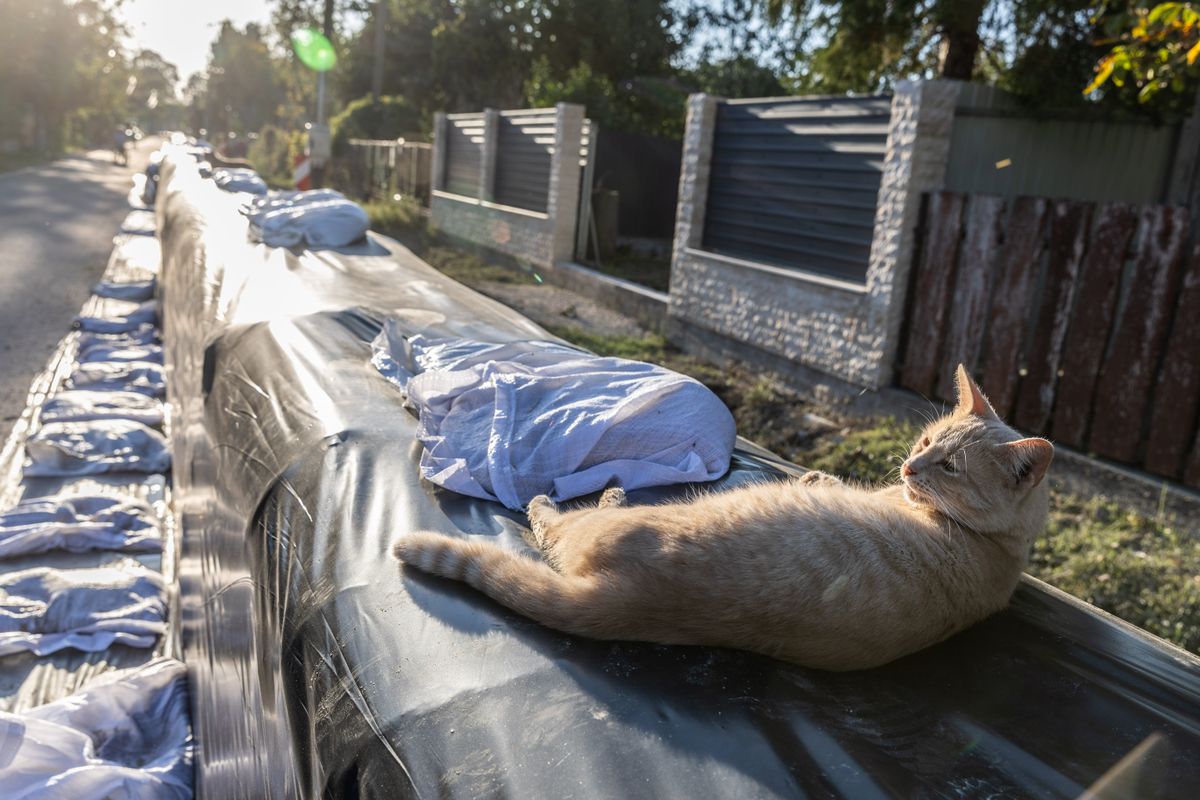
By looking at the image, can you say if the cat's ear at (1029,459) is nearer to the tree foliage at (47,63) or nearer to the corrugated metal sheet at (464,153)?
the corrugated metal sheet at (464,153)

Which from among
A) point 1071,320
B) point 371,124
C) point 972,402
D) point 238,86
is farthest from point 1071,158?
point 238,86

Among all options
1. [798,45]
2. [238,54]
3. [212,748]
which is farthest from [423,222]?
[238,54]

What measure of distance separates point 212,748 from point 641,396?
1.74 meters

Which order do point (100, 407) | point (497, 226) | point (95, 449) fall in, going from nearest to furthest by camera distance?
1. point (95, 449)
2. point (100, 407)
3. point (497, 226)

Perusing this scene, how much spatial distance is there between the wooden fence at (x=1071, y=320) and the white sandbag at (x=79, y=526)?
18.0ft

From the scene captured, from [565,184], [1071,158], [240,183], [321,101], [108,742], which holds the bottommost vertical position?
[108,742]

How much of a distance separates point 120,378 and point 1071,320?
6.98 meters

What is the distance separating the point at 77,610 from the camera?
369cm

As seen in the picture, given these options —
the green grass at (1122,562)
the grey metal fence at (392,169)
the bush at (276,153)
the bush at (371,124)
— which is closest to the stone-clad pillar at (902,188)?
the green grass at (1122,562)

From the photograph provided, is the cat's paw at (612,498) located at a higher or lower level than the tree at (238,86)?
lower

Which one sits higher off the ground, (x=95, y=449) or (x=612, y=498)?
(x=612, y=498)

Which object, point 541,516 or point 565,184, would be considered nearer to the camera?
point 541,516

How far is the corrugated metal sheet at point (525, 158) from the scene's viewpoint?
14156 mm

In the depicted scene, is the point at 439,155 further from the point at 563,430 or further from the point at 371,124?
the point at 563,430
